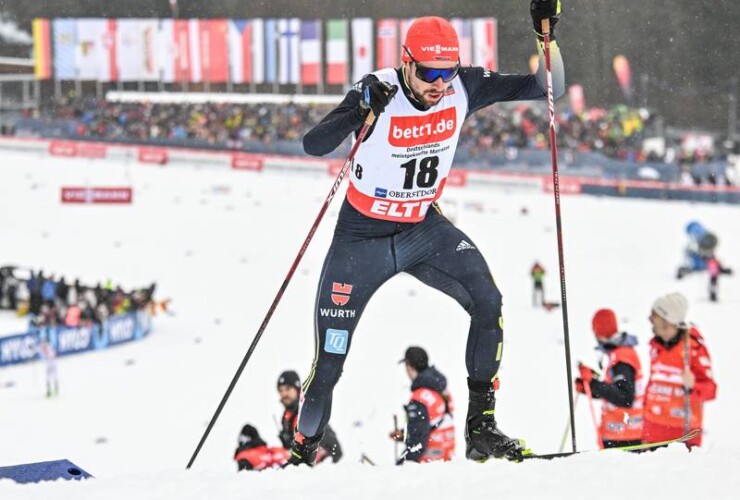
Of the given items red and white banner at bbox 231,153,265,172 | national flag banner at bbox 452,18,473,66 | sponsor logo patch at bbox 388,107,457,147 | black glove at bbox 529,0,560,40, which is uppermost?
national flag banner at bbox 452,18,473,66

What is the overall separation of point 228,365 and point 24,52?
32262mm

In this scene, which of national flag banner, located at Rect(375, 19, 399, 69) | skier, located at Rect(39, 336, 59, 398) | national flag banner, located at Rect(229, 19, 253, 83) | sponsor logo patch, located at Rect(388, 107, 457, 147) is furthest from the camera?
national flag banner, located at Rect(229, 19, 253, 83)

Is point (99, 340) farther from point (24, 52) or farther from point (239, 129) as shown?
point (24, 52)

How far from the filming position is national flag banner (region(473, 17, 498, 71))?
24.8 m

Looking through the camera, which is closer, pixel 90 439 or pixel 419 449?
pixel 419 449

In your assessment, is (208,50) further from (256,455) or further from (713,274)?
(256,455)

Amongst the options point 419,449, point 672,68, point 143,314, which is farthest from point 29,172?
point 419,449

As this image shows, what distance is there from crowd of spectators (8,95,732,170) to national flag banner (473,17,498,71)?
8.33ft

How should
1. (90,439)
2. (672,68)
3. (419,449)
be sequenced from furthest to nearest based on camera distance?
1. (672,68)
2. (90,439)
3. (419,449)

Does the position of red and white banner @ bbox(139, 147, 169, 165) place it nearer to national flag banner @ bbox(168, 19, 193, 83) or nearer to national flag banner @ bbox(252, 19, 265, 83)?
national flag banner @ bbox(168, 19, 193, 83)

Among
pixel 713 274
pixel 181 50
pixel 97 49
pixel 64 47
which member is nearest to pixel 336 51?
pixel 181 50

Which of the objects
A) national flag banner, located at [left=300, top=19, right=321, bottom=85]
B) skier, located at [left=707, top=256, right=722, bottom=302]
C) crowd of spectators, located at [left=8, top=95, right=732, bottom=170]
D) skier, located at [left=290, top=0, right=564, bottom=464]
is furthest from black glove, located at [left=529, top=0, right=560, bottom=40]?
national flag banner, located at [left=300, top=19, right=321, bottom=85]

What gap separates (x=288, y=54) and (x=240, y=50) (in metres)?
2.01

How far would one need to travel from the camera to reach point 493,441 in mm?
4512
